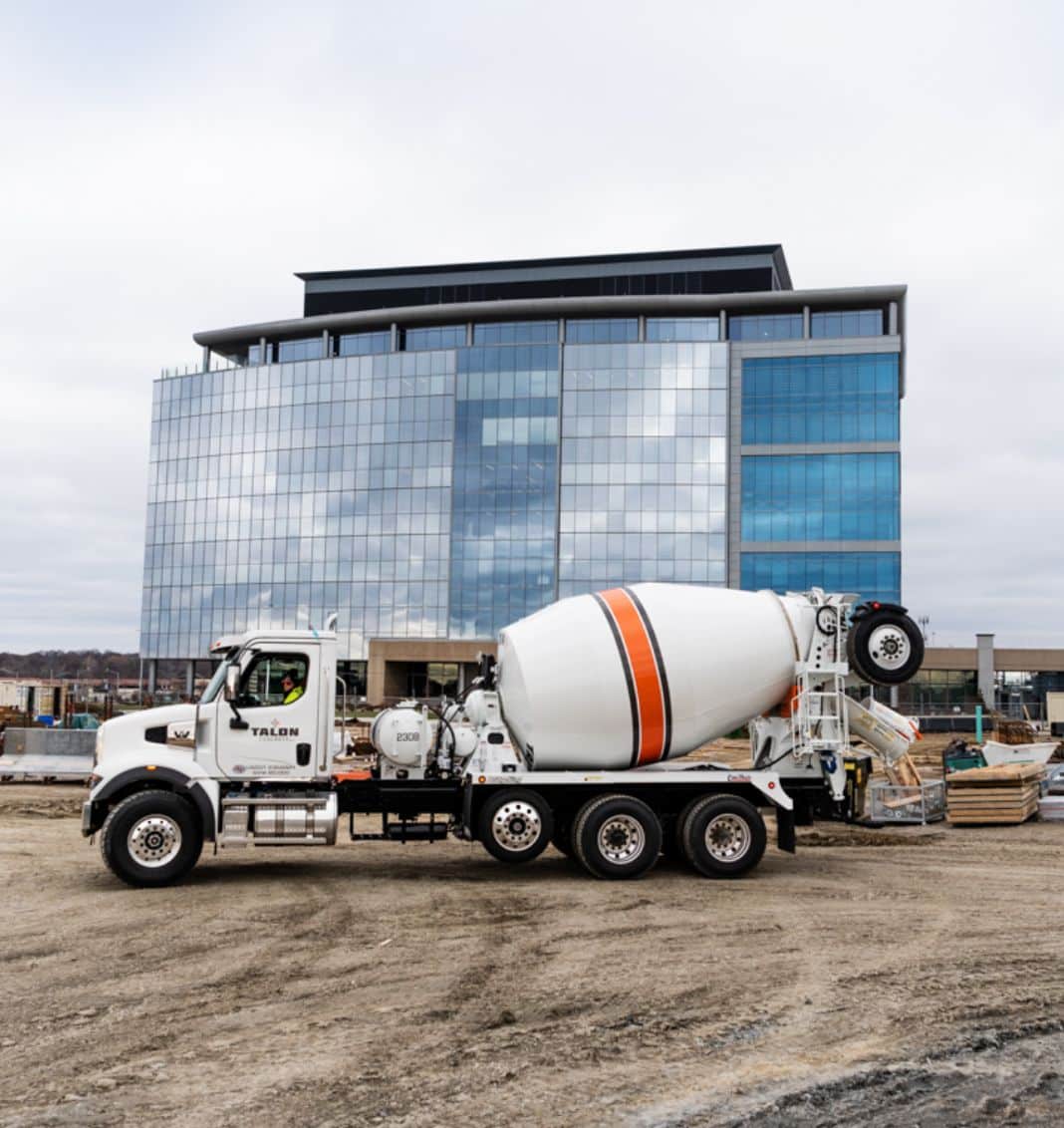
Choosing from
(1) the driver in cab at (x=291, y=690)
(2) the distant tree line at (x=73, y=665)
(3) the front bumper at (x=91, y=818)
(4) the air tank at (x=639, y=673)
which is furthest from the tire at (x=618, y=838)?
(2) the distant tree line at (x=73, y=665)

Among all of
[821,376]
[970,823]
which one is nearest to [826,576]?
[821,376]

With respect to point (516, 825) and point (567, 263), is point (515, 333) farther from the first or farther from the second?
point (516, 825)

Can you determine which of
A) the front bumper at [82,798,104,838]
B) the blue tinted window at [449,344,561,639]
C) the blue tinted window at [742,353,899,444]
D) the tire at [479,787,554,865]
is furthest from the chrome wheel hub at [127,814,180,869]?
the blue tinted window at [742,353,899,444]

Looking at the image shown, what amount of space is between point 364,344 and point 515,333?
40.9 feet

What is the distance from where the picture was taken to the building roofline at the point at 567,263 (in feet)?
283

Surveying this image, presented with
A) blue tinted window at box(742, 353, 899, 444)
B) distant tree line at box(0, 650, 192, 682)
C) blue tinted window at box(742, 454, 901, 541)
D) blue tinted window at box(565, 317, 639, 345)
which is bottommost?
distant tree line at box(0, 650, 192, 682)

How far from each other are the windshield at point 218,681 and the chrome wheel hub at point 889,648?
28.0 ft

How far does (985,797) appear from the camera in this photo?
2194cm

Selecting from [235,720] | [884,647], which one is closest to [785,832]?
[884,647]

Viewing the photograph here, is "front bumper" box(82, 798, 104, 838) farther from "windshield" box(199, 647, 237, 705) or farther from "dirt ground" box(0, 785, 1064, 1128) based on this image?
"windshield" box(199, 647, 237, 705)

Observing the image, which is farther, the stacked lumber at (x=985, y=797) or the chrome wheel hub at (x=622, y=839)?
the stacked lumber at (x=985, y=797)

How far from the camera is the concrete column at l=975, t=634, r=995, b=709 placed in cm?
7869

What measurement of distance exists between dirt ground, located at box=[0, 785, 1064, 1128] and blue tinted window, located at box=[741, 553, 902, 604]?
213 ft

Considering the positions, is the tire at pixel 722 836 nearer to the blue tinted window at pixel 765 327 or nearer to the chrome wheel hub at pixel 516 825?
the chrome wheel hub at pixel 516 825
